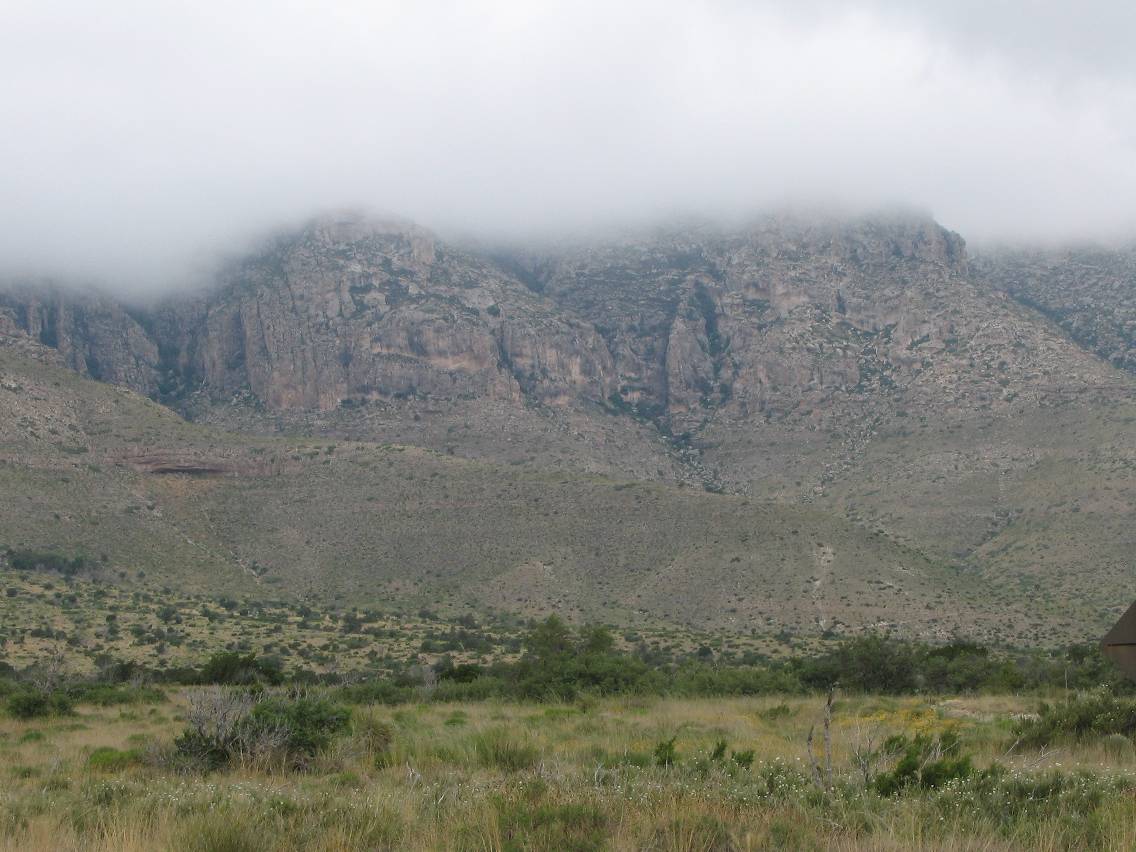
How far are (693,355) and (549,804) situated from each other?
471 ft

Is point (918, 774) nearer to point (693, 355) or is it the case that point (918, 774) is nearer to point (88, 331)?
point (693, 355)

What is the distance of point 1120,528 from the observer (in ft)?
231

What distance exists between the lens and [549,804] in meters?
7.17

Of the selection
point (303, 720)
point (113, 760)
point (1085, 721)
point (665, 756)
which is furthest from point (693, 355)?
point (665, 756)

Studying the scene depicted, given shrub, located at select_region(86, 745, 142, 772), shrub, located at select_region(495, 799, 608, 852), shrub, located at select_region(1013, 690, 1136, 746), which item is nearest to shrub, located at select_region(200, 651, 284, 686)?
shrub, located at select_region(86, 745, 142, 772)

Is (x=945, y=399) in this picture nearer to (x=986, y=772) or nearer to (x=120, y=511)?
(x=120, y=511)

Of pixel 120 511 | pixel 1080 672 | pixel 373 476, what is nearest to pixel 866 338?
pixel 373 476

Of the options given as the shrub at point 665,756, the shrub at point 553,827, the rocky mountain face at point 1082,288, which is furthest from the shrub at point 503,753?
the rocky mountain face at point 1082,288

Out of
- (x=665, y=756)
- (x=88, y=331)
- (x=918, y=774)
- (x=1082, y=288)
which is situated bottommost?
(x=88, y=331)

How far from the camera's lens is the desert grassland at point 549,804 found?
642 cm

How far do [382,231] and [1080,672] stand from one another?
13694cm

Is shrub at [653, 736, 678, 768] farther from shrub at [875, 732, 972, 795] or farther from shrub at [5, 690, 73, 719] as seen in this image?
shrub at [5, 690, 73, 719]

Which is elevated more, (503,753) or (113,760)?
(503,753)

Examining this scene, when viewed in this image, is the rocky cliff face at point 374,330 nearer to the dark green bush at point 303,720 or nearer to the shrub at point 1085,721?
the dark green bush at point 303,720
